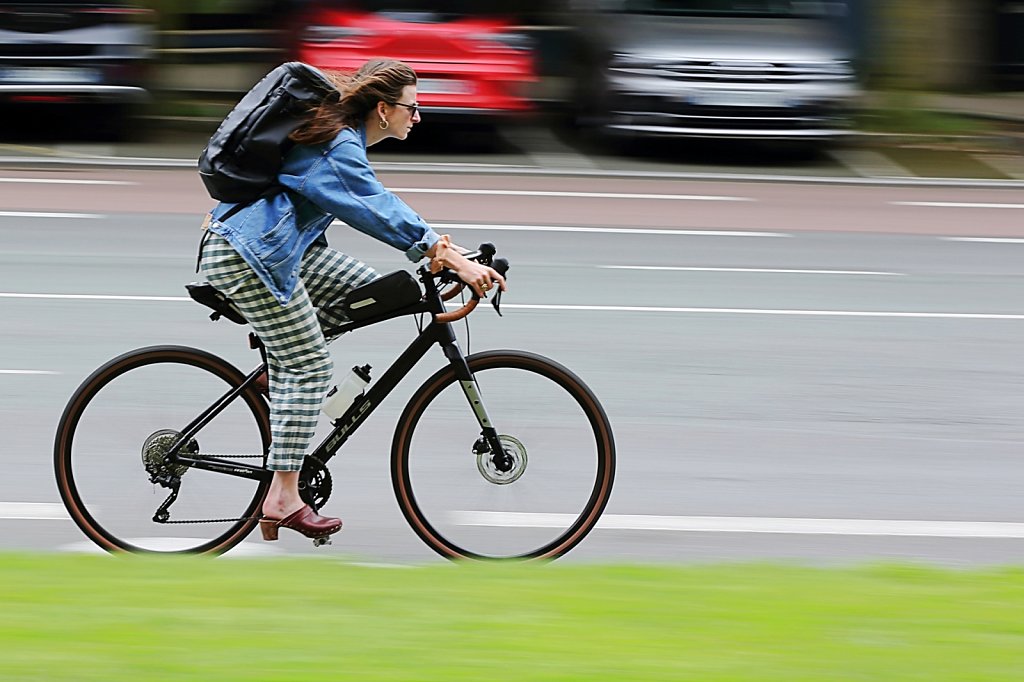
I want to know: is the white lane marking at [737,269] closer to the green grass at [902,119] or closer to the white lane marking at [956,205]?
the white lane marking at [956,205]

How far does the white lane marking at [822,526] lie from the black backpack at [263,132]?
1881mm

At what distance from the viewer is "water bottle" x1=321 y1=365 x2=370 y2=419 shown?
482 cm

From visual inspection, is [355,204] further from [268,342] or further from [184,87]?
[184,87]

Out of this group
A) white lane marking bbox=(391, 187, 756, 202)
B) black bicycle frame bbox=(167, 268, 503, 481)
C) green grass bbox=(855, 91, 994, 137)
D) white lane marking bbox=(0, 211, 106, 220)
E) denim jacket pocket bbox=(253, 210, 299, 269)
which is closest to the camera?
denim jacket pocket bbox=(253, 210, 299, 269)

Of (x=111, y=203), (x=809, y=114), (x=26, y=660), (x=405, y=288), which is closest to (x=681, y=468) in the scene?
(x=405, y=288)

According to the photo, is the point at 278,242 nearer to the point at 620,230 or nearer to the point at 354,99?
the point at 354,99

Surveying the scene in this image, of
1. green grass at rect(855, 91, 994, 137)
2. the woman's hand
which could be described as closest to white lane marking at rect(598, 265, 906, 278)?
the woman's hand

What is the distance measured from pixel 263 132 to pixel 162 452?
109cm

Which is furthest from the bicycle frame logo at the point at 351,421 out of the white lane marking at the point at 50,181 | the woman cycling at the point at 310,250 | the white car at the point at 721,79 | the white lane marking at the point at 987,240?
the white car at the point at 721,79

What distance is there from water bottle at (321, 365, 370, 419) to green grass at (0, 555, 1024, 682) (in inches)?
31.2

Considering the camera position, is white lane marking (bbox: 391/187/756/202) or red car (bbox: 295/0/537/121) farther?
red car (bbox: 295/0/537/121)

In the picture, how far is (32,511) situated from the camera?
18.3 ft

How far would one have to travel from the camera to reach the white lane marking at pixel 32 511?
18.1ft

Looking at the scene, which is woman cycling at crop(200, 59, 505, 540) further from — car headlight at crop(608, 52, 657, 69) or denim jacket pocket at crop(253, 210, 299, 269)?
car headlight at crop(608, 52, 657, 69)
